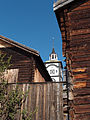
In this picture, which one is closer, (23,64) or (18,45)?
(23,64)

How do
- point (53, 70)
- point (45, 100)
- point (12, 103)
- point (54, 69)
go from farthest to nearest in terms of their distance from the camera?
point (53, 70)
point (54, 69)
point (12, 103)
point (45, 100)

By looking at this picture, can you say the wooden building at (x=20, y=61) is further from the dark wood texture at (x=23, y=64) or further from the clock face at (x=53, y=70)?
the clock face at (x=53, y=70)

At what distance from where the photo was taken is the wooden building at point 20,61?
11625 millimetres

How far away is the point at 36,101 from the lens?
718 cm

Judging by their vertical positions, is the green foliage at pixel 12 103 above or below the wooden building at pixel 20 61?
below

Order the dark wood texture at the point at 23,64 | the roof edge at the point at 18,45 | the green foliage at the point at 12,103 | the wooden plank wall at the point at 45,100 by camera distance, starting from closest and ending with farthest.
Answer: the wooden plank wall at the point at 45,100 → the green foliage at the point at 12,103 → the dark wood texture at the point at 23,64 → the roof edge at the point at 18,45

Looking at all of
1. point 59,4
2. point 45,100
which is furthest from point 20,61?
point 59,4

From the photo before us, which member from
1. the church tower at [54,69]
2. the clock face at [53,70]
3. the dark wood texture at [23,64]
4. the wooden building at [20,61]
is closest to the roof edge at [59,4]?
the wooden building at [20,61]

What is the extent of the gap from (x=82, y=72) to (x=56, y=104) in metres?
1.81

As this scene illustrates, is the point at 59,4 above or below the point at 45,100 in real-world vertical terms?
above

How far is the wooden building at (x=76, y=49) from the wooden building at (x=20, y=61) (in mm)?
4778

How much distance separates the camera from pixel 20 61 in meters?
12.2

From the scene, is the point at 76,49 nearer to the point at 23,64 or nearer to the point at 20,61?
the point at 23,64

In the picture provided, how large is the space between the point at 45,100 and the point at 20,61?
18.3 feet
